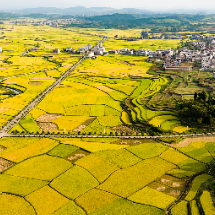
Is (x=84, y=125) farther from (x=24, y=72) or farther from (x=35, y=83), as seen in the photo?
(x=24, y=72)

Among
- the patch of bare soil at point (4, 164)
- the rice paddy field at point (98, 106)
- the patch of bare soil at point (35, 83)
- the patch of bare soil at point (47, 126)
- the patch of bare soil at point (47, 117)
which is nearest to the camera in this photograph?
the patch of bare soil at point (4, 164)

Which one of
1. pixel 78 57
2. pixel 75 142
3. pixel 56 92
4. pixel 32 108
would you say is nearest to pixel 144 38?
pixel 78 57

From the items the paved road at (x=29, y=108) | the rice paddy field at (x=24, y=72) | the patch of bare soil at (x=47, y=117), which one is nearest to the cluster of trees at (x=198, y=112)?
the patch of bare soil at (x=47, y=117)

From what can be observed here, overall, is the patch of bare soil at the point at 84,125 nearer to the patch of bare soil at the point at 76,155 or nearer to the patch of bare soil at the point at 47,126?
the patch of bare soil at the point at 47,126

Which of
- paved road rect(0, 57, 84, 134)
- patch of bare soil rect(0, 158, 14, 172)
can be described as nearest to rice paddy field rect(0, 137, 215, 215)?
patch of bare soil rect(0, 158, 14, 172)

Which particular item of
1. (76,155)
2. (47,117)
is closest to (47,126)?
(47,117)

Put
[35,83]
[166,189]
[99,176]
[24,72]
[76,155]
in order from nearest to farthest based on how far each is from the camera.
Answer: [166,189]
[99,176]
[76,155]
[35,83]
[24,72]
